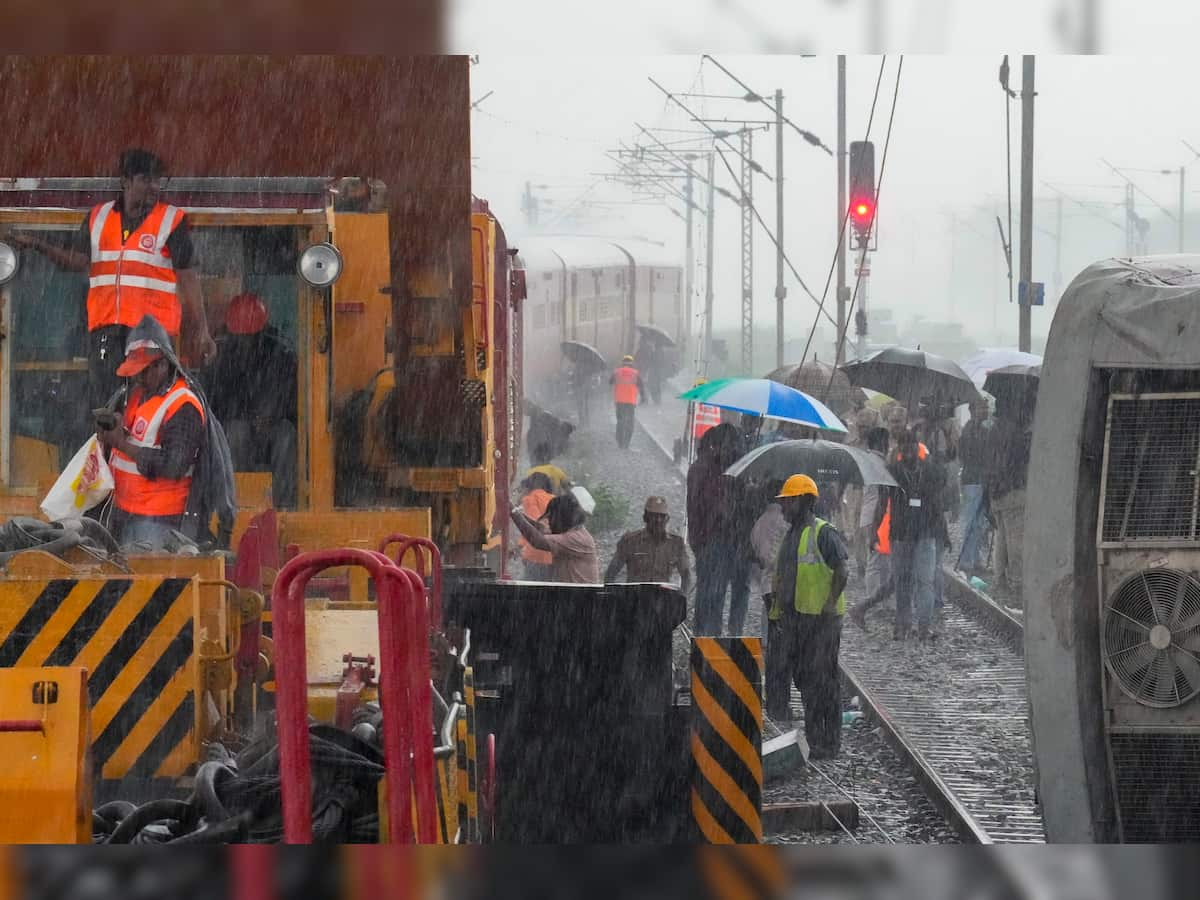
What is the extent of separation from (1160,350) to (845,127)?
23888mm

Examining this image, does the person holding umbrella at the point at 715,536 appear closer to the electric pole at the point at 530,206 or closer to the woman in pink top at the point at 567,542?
the woman in pink top at the point at 567,542

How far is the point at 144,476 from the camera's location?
6.52 meters

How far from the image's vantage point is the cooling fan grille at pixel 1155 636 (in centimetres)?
589

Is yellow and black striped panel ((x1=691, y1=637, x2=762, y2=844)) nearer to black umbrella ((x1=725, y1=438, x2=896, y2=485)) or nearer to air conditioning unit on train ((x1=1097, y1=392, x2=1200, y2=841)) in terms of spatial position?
air conditioning unit on train ((x1=1097, y1=392, x2=1200, y2=841))

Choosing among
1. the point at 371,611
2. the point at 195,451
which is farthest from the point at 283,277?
the point at 371,611

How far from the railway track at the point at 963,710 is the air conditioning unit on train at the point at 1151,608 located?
5.27ft

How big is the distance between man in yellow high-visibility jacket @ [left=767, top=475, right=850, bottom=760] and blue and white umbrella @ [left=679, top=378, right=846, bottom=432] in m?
3.87

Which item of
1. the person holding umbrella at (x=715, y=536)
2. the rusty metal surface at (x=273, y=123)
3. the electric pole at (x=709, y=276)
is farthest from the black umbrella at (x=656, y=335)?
the rusty metal surface at (x=273, y=123)

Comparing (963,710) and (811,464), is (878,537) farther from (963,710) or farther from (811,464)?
(963,710)

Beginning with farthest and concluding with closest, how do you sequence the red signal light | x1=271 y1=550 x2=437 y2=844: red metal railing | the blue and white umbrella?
the red signal light
the blue and white umbrella
x1=271 y1=550 x2=437 y2=844: red metal railing

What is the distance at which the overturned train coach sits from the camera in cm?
589

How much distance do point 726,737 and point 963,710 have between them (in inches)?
188

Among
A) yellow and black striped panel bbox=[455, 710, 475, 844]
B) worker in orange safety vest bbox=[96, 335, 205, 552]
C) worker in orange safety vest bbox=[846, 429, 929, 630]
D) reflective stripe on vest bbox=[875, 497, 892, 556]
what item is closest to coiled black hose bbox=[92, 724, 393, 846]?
yellow and black striped panel bbox=[455, 710, 475, 844]

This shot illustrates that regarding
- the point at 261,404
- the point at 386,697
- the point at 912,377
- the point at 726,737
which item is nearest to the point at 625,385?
the point at 912,377
